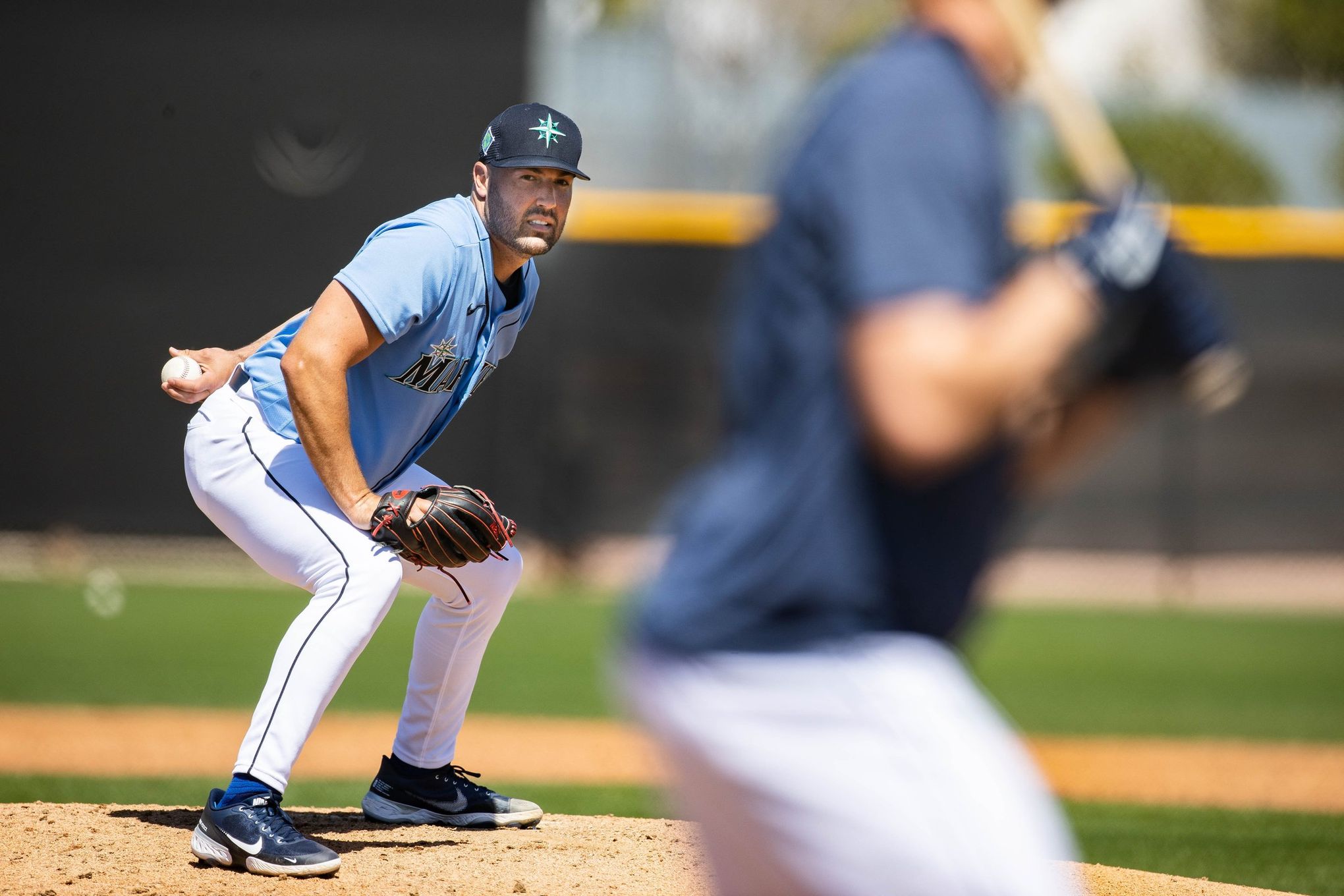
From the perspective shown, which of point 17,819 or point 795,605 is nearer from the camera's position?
point 795,605

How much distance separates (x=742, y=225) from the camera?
14.0 metres

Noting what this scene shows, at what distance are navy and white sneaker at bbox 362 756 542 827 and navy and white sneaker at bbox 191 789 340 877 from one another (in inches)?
27.5

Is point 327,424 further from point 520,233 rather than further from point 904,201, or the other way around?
point 904,201

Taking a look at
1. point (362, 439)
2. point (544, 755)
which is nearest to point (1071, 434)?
point (362, 439)

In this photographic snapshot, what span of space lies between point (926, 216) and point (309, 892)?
2.23 metres

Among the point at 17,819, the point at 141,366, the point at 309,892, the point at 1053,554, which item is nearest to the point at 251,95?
the point at 141,366

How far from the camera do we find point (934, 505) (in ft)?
4.63

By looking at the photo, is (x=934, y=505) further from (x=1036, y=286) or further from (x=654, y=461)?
(x=654, y=461)

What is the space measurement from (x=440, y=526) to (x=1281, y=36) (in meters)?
17.8

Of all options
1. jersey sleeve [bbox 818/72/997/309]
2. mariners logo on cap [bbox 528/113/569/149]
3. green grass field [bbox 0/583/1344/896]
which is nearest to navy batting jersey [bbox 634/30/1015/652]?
jersey sleeve [bbox 818/72/997/309]

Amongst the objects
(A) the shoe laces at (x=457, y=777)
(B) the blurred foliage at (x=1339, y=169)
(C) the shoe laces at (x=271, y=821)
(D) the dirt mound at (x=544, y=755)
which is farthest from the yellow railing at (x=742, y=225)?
(C) the shoe laces at (x=271, y=821)

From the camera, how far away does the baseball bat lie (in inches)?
56.8

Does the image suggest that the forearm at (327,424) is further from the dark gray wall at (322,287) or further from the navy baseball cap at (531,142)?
the dark gray wall at (322,287)

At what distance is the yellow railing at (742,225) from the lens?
13.6 metres
